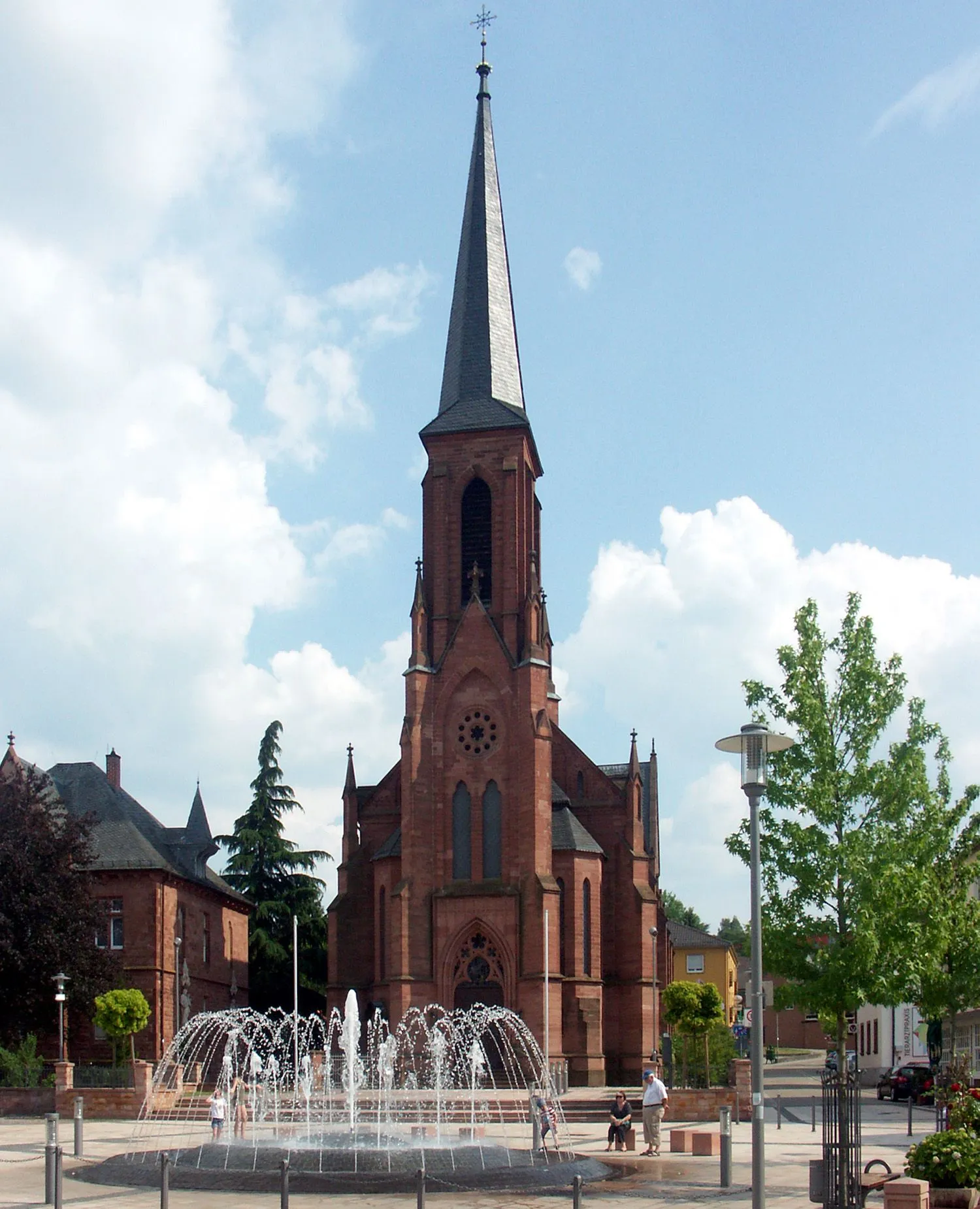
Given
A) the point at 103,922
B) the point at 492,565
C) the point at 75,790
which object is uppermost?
the point at 492,565

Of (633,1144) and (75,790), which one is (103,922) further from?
(633,1144)

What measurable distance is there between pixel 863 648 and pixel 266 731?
5162 cm

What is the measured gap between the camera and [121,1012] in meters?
45.8

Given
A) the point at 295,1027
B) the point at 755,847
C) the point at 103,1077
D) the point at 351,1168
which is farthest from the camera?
the point at 103,1077

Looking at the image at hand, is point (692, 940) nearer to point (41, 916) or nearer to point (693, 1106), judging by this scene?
point (41, 916)

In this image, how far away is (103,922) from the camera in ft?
164

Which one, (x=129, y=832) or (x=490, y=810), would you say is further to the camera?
(x=129, y=832)

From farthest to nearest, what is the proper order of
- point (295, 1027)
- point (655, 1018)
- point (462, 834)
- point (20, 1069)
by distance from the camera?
point (655, 1018) < point (462, 834) < point (20, 1069) < point (295, 1027)

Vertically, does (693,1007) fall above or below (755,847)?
below

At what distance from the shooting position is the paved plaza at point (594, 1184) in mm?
19406

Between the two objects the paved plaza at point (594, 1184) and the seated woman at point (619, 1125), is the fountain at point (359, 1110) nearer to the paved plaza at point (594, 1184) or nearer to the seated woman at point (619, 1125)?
the paved plaza at point (594, 1184)

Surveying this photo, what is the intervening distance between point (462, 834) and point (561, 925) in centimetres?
502

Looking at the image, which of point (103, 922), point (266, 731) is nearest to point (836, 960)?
point (103, 922)

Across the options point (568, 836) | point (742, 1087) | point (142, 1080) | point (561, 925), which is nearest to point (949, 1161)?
point (742, 1087)
